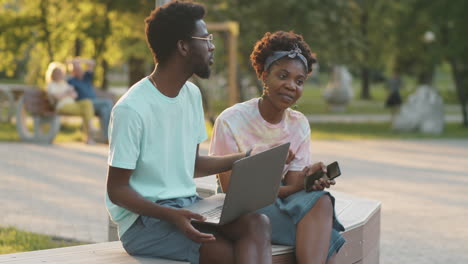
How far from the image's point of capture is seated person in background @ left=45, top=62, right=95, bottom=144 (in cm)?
1491

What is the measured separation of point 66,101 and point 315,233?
449 inches

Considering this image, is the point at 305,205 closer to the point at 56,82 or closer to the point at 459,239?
the point at 459,239

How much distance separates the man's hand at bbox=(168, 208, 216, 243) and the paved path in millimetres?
2957

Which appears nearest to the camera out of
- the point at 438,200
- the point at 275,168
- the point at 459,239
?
the point at 275,168

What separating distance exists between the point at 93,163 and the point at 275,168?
8461mm

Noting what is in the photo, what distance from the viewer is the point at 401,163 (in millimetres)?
12828

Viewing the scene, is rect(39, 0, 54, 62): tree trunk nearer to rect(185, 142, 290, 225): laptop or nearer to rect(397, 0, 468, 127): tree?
rect(397, 0, 468, 127): tree

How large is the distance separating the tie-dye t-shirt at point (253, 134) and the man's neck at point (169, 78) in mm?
701

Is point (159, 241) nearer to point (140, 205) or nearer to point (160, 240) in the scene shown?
point (160, 240)

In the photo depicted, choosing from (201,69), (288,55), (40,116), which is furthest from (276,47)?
(40,116)

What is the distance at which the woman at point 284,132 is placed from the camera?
4.10 metres

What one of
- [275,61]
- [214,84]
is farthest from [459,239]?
[214,84]

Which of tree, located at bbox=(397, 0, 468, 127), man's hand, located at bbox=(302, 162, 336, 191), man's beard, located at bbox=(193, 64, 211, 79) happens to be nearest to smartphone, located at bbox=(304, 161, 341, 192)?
man's hand, located at bbox=(302, 162, 336, 191)

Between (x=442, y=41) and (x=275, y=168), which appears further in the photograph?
(x=442, y=41)
